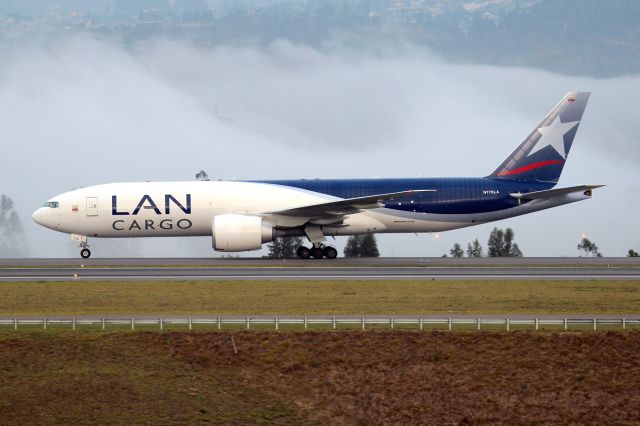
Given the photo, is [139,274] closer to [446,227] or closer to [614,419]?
[446,227]

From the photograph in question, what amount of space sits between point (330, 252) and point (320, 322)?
26857mm

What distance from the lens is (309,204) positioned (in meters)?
61.3

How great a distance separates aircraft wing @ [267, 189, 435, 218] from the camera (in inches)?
2315

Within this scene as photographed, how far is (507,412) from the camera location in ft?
99.1

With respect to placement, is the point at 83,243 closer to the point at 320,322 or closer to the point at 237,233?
the point at 237,233

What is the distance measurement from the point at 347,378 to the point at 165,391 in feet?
18.9

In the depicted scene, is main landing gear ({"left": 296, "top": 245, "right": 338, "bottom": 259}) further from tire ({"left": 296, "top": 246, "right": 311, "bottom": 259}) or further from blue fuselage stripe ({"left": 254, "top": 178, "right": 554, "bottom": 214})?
blue fuselage stripe ({"left": 254, "top": 178, "right": 554, "bottom": 214})

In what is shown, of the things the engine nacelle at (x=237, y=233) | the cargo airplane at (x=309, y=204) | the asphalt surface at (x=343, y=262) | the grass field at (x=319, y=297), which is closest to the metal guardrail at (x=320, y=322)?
the grass field at (x=319, y=297)

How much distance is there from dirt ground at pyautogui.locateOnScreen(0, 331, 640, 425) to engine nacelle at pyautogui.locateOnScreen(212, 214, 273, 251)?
24.2m

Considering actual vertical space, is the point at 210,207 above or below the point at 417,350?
above

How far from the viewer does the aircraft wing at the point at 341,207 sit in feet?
193

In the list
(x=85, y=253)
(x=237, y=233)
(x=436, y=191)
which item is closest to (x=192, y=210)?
(x=237, y=233)

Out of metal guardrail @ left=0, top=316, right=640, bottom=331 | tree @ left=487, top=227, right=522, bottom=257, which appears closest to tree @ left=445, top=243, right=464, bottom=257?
tree @ left=487, top=227, right=522, bottom=257

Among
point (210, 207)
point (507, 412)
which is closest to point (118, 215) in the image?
point (210, 207)
